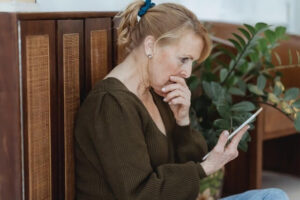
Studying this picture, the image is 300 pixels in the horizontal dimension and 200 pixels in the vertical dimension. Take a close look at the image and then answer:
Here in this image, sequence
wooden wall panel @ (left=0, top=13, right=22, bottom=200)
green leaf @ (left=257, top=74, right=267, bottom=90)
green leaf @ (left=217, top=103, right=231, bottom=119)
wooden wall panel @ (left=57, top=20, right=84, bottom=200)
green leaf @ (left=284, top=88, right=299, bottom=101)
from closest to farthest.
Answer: wooden wall panel @ (left=0, top=13, right=22, bottom=200) → wooden wall panel @ (left=57, top=20, right=84, bottom=200) → green leaf @ (left=217, top=103, right=231, bottom=119) → green leaf @ (left=284, top=88, right=299, bottom=101) → green leaf @ (left=257, top=74, right=267, bottom=90)

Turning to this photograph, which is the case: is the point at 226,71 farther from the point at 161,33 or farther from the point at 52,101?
the point at 52,101

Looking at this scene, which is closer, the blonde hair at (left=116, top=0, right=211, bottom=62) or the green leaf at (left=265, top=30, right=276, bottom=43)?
the blonde hair at (left=116, top=0, right=211, bottom=62)

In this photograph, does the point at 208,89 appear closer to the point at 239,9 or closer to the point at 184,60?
the point at 184,60

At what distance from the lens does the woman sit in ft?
5.18

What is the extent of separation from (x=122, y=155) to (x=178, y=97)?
1.01ft

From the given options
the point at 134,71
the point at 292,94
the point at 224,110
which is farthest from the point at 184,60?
the point at 292,94

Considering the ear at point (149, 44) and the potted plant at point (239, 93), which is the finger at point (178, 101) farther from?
the potted plant at point (239, 93)

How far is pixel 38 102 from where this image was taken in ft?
5.16

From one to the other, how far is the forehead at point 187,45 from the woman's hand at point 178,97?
82mm

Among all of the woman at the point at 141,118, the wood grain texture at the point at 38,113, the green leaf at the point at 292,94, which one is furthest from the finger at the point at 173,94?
the green leaf at the point at 292,94

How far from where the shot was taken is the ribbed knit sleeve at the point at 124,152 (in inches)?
61.7

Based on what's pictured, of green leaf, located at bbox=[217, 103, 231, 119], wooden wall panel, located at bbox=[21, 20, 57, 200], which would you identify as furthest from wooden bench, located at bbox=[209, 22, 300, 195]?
wooden wall panel, located at bbox=[21, 20, 57, 200]

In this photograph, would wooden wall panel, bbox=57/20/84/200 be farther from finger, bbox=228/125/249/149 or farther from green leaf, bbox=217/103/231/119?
green leaf, bbox=217/103/231/119

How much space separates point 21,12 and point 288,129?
183 cm
